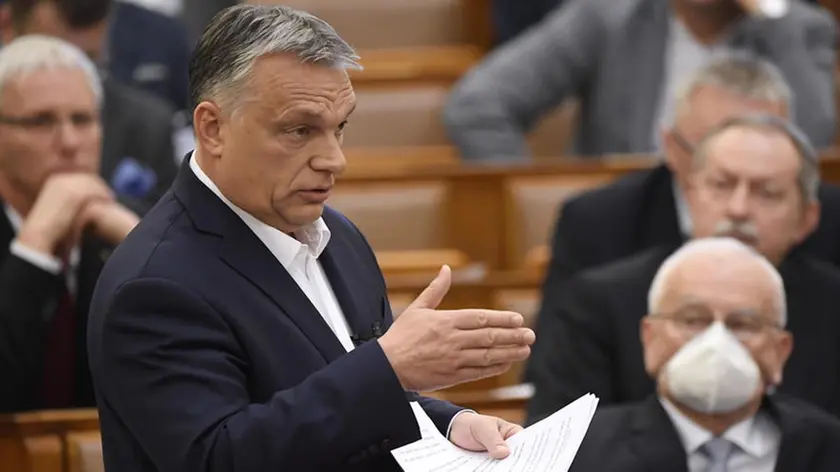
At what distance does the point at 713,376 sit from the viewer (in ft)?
6.04

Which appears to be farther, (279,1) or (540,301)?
(279,1)

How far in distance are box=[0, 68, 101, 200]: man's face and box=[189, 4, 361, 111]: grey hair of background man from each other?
1.20 m

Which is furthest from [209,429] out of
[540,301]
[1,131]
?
[540,301]

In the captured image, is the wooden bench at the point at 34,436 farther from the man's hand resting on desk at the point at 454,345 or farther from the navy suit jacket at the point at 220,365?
the man's hand resting on desk at the point at 454,345

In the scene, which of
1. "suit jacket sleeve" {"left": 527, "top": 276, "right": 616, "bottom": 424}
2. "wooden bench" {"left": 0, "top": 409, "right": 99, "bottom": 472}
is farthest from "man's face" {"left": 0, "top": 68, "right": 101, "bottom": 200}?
"suit jacket sleeve" {"left": 527, "top": 276, "right": 616, "bottom": 424}

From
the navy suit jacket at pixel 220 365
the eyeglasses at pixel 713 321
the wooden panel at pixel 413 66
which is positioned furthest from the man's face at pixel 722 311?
the wooden panel at pixel 413 66

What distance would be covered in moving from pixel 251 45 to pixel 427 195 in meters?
1.89

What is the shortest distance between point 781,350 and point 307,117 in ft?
3.26

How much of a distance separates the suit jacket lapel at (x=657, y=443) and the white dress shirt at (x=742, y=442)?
1 cm

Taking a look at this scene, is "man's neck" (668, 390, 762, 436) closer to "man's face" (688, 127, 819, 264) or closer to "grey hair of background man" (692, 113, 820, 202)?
"man's face" (688, 127, 819, 264)

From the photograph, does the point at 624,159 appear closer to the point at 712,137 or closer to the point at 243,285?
the point at 712,137

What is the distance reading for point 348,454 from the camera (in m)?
1.12

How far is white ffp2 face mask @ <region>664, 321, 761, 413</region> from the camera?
72.6 inches

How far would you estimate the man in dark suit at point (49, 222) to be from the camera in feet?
7.12
